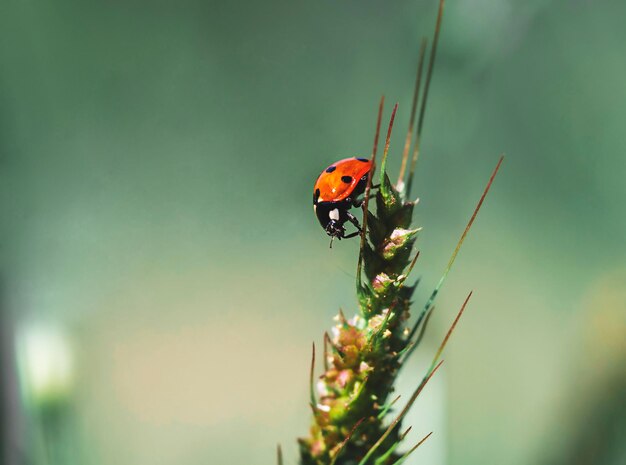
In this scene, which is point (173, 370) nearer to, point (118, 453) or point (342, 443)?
point (118, 453)

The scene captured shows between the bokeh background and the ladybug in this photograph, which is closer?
the ladybug

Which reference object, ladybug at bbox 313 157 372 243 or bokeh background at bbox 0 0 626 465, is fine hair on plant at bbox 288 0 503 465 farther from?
bokeh background at bbox 0 0 626 465

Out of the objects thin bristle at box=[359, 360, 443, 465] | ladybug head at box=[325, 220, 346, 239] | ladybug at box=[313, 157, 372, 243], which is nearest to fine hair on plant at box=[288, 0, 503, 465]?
thin bristle at box=[359, 360, 443, 465]

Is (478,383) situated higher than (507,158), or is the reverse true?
(507,158)

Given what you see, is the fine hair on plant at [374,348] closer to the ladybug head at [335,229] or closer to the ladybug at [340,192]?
the ladybug at [340,192]

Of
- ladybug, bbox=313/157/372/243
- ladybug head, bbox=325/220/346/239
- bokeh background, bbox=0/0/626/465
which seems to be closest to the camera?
ladybug, bbox=313/157/372/243

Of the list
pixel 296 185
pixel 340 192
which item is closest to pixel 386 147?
pixel 340 192

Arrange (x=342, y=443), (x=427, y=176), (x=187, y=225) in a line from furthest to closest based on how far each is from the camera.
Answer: (x=187, y=225) → (x=427, y=176) → (x=342, y=443)

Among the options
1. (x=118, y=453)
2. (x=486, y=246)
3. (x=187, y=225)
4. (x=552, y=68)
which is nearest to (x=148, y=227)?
(x=187, y=225)
